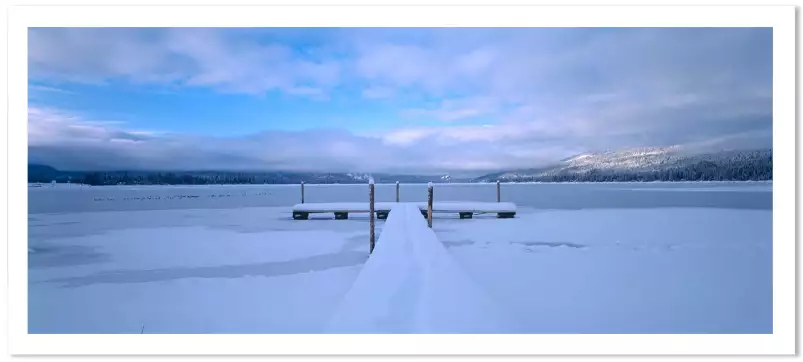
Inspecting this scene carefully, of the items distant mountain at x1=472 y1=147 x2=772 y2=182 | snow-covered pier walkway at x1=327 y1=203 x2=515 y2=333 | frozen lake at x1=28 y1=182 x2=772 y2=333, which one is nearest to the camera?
snow-covered pier walkway at x1=327 y1=203 x2=515 y2=333

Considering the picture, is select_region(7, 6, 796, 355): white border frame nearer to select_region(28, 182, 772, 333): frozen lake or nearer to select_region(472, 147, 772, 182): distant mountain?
select_region(28, 182, 772, 333): frozen lake

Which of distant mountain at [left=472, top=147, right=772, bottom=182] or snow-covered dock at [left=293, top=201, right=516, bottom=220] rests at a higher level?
distant mountain at [left=472, top=147, right=772, bottom=182]

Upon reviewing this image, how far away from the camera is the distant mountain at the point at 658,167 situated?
170 inches

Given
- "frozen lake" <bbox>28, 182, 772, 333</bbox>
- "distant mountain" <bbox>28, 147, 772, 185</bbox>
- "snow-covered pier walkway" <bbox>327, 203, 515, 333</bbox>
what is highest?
"distant mountain" <bbox>28, 147, 772, 185</bbox>

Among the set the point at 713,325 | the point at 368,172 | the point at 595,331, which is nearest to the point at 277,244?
the point at 368,172

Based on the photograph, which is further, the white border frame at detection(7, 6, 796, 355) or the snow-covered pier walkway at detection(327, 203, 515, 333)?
the white border frame at detection(7, 6, 796, 355)

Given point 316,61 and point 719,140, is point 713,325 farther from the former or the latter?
point 316,61

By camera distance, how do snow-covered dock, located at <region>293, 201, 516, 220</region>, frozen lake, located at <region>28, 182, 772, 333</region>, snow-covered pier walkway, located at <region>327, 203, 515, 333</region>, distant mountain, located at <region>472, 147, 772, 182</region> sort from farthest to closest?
snow-covered dock, located at <region>293, 201, 516, 220</region>
distant mountain, located at <region>472, 147, 772, 182</region>
frozen lake, located at <region>28, 182, 772, 333</region>
snow-covered pier walkway, located at <region>327, 203, 515, 333</region>

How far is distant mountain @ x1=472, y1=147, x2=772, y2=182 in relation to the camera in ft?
14.1

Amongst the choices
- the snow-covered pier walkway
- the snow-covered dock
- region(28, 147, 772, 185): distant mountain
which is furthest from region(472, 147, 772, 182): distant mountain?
the snow-covered dock

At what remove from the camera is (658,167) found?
18.8 feet
